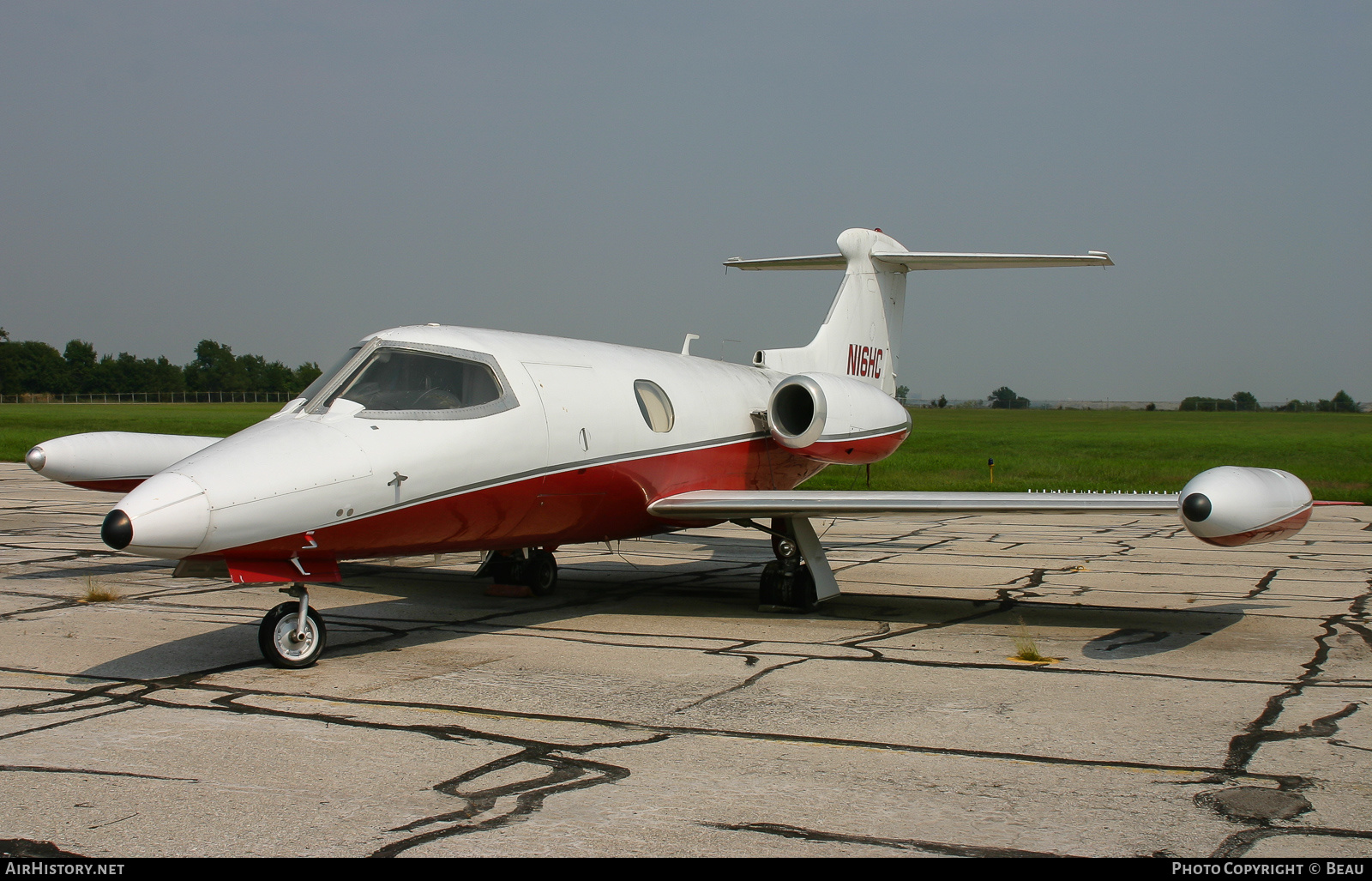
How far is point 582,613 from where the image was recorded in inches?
413

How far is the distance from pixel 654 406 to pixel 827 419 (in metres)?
2.13

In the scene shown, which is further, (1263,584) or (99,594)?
(1263,584)

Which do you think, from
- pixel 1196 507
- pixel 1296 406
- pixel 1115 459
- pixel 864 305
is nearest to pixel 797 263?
pixel 864 305

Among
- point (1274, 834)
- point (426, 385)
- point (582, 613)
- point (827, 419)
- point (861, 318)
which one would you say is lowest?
point (1274, 834)

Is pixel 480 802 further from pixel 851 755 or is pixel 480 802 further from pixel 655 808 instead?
pixel 851 755

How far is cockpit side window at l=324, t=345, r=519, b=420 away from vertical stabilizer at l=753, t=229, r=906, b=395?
20.4ft

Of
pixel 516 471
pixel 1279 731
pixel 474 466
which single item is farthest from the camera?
pixel 516 471

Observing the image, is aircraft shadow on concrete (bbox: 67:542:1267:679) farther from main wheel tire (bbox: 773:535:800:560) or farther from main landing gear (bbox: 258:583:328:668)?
main wheel tire (bbox: 773:535:800:560)

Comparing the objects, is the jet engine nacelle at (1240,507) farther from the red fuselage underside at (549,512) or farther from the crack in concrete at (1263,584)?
the red fuselage underside at (549,512)

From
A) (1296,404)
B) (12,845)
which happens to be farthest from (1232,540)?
(1296,404)

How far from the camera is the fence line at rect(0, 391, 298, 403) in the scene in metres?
130

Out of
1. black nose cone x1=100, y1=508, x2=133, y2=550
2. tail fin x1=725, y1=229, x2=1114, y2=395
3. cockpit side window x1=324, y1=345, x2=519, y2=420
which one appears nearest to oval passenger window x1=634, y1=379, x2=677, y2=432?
cockpit side window x1=324, y1=345, x2=519, y2=420

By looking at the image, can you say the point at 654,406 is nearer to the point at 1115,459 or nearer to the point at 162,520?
the point at 162,520

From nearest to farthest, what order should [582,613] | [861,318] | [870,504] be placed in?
[870,504], [582,613], [861,318]
